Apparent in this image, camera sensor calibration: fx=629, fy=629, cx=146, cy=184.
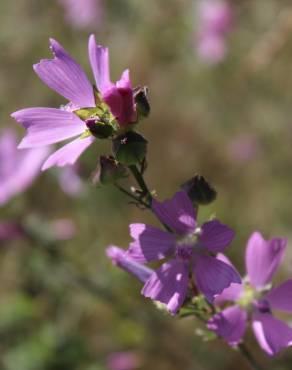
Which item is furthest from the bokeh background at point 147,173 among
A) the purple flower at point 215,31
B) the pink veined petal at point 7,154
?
the pink veined petal at point 7,154

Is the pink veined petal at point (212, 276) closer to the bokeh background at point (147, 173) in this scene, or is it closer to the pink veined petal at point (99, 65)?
the pink veined petal at point (99, 65)

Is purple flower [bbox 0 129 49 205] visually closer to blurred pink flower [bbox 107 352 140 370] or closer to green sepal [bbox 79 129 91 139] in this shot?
blurred pink flower [bbox 107 352 140 370]

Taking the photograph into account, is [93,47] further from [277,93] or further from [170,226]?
[277,93]

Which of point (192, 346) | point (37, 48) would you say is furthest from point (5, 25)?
point (192, 346)

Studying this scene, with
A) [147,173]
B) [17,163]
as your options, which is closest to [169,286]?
[17,163]

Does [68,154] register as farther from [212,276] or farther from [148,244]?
[212,276]

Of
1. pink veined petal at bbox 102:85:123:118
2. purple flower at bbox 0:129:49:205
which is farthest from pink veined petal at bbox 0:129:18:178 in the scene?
pink veined petal at bbox 102:85:123:118

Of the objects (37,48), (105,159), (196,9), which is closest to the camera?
(105,159)
